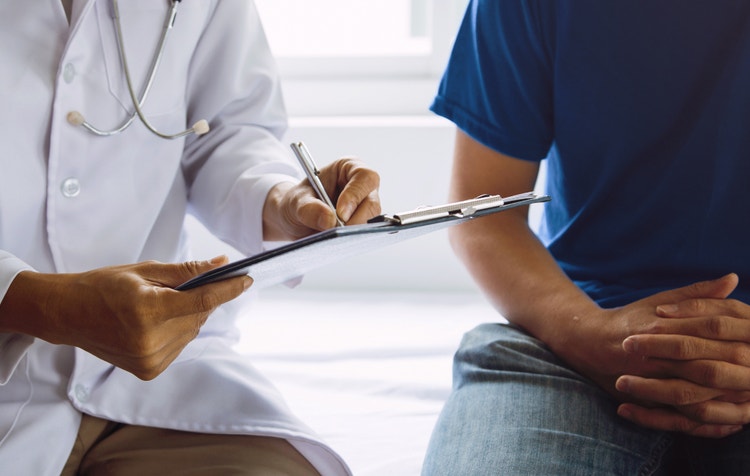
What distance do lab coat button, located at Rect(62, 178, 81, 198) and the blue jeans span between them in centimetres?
50

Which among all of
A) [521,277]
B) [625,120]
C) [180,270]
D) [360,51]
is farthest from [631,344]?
[360,51]

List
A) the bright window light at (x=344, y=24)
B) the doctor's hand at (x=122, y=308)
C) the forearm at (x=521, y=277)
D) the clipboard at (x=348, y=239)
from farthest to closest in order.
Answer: the bright window light at (x=344, y=24) < the forearm at (x=521, y=277) < the doctor's hand at (x=122, y=308) < the clipboard at (x=348, y=239)

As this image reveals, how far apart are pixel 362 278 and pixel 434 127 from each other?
36 cm

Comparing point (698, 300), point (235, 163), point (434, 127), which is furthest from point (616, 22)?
point (434, 127)

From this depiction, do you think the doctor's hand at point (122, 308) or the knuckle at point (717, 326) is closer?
the doctor's hand at point (122, 308)

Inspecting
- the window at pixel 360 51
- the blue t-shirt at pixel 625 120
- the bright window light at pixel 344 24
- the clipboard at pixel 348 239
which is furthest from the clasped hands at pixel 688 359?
the bright window light at pixel 344 24

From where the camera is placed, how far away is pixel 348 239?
2.36ft

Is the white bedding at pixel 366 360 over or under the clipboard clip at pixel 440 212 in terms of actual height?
under

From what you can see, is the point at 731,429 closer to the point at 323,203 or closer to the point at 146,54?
the point at 323,203

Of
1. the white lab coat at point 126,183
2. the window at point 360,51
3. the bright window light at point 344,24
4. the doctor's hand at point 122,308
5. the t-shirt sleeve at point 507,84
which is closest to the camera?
the doctor's hand at point 122,308

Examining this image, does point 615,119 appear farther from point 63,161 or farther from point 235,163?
point 63,161

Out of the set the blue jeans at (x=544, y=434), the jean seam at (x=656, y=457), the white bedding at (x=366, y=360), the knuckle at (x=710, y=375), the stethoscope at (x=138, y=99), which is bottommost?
the white bedding at (x=366, y=360)

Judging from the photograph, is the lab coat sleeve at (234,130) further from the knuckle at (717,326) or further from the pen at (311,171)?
the knuckle at (717,326)

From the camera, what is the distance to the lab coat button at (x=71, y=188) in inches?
38.2
